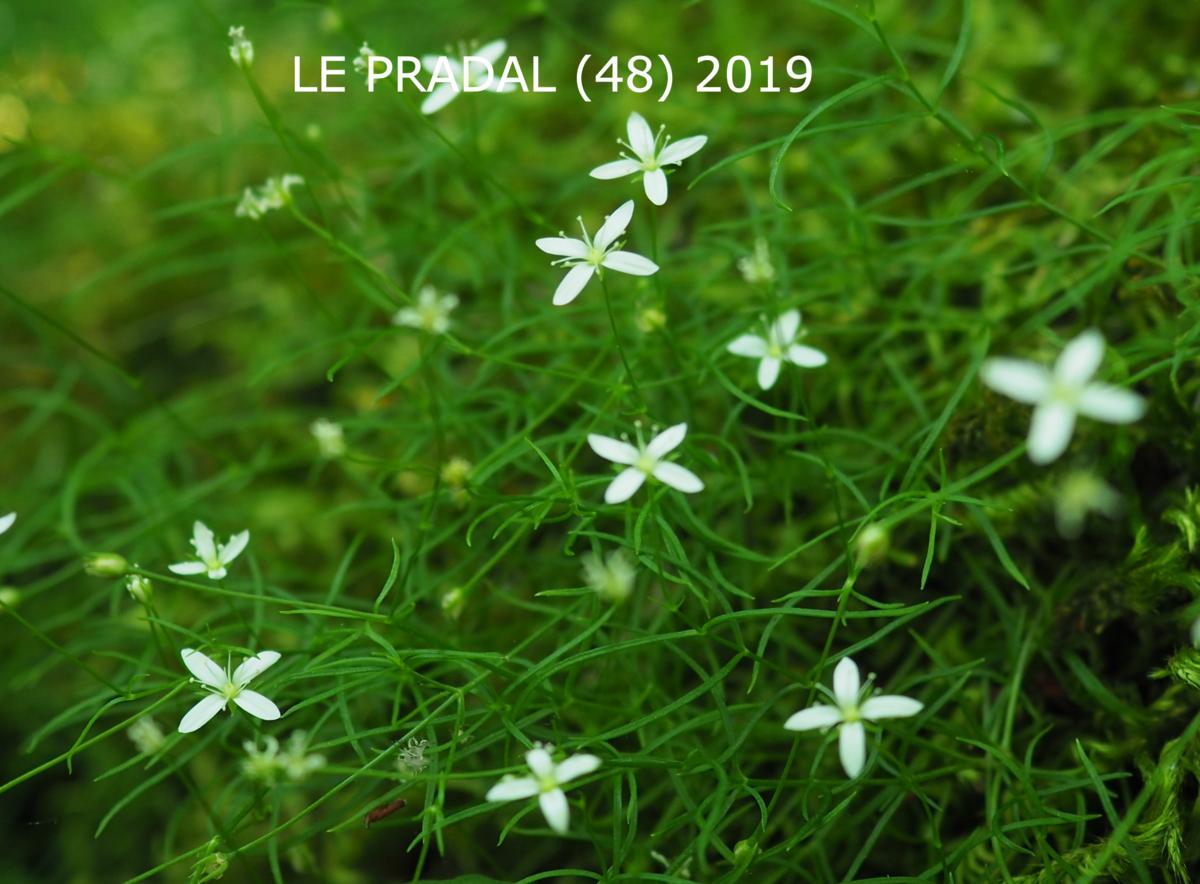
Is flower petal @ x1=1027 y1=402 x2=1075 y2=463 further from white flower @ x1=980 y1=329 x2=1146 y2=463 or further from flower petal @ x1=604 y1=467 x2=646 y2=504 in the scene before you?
flower petal @ x1=604 y1=467 x2=646 y2=504

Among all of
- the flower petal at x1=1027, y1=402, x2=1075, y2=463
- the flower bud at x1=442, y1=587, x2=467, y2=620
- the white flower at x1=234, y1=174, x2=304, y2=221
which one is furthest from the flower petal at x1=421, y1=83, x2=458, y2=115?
the flower petal at x1=1027, y1=402, x2=1075, y2=463

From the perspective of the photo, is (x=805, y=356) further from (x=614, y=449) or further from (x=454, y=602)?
(x=454, y=602)

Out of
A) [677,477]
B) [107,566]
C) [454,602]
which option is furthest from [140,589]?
[677,477]

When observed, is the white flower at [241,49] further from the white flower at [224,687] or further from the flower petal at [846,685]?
the flower petal at [846,685]

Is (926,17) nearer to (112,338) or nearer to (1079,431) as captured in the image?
(1079,431)

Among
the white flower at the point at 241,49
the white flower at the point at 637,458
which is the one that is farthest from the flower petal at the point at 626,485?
the white flower at the point at 241,49
